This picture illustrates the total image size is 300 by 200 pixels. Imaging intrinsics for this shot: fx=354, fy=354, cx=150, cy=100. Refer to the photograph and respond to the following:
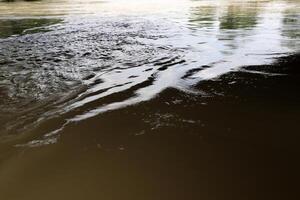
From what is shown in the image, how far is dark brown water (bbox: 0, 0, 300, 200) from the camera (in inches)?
116

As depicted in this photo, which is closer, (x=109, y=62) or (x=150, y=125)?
(x=150, y=125)

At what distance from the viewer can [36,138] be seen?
3766 millimetres

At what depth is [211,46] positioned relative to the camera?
8.75 m

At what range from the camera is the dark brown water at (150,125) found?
2.95m

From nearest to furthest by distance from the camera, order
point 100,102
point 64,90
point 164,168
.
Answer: point 164,168
point 100,102
point 64,90

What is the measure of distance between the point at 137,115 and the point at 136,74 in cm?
201

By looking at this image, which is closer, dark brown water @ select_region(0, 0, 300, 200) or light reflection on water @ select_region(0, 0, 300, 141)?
dark brown water @ select_region(0, 0, 300, 200)

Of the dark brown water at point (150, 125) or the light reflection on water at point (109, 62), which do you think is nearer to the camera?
the dark brown water at point (150, 125)

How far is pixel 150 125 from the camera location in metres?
4.07

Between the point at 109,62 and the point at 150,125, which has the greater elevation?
the point at 109,62

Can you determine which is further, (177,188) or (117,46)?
(117,46)

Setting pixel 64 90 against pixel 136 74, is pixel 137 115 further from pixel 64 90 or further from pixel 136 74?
pixel 136 74

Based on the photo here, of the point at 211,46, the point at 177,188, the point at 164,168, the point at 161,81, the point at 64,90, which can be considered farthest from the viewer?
the point at 211,46

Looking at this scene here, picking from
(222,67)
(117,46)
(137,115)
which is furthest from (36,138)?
(117,46)
